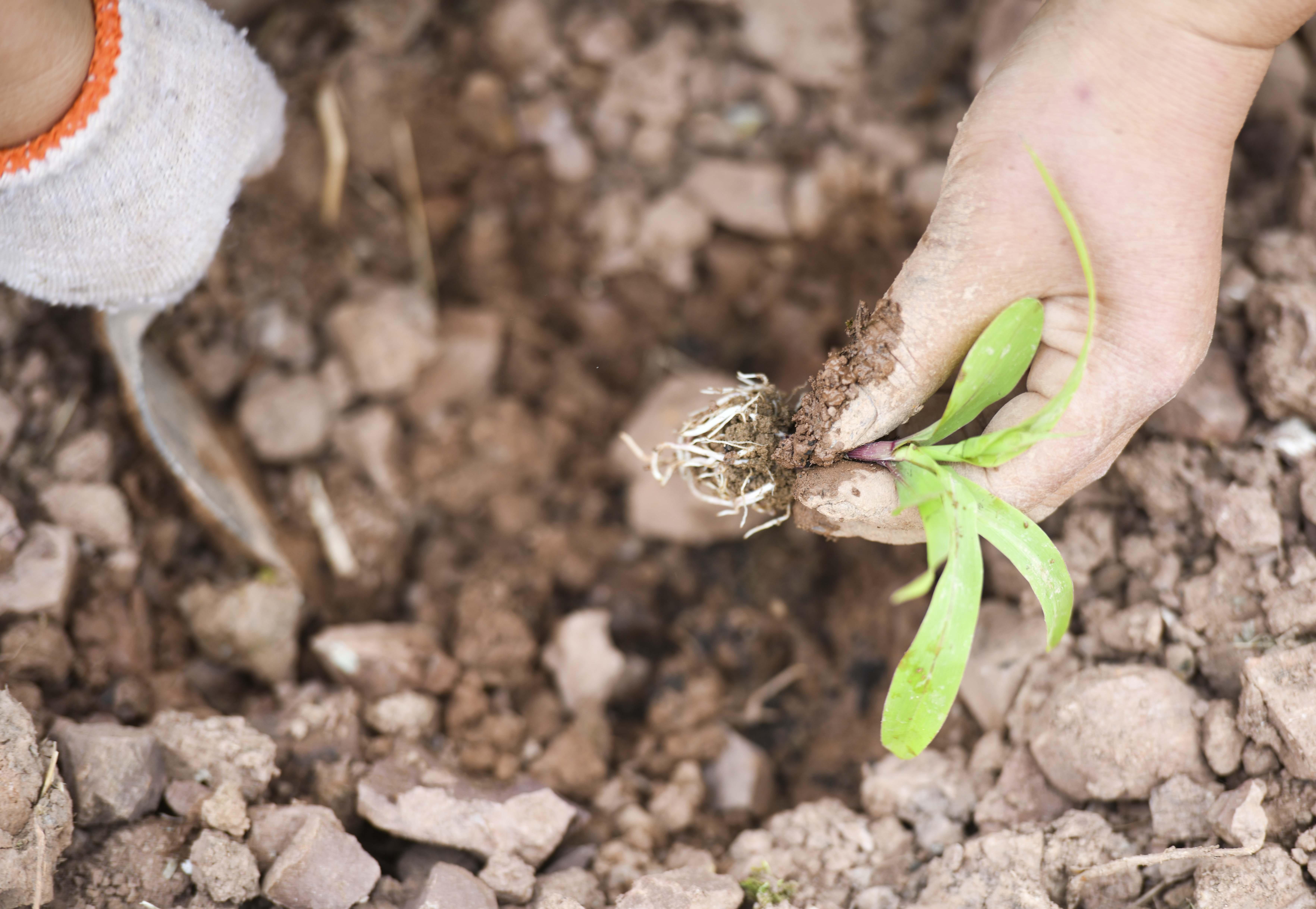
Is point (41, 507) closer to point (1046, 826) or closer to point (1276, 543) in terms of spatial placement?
point (1046, 826)

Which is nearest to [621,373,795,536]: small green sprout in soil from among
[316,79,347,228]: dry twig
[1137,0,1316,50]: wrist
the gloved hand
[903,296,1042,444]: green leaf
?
the gloved hand

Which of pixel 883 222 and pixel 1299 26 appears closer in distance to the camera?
pixel 1299 26

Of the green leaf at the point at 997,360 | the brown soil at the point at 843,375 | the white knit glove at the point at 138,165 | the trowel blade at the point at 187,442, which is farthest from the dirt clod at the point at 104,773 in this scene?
the green leaf at the point at 997,360

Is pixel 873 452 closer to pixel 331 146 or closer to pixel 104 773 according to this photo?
pixel 104 773

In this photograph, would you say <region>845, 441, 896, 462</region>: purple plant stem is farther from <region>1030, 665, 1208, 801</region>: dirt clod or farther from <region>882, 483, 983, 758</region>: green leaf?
<region>1030, 665, 1208, 801</region>: dirt clod

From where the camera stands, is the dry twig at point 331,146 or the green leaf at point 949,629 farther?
the dry twig at point 331,146

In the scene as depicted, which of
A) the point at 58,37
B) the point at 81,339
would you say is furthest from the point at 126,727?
the point at 58,37

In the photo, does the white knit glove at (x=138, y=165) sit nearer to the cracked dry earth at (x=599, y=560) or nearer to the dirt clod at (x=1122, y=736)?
the cracked dry earth at (x=599, y=560)
